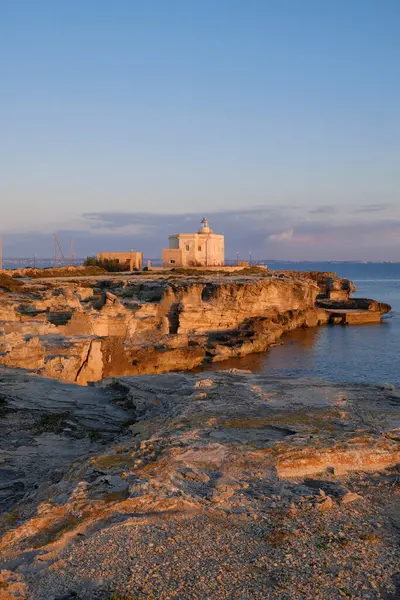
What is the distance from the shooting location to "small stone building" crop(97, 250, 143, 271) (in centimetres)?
7350

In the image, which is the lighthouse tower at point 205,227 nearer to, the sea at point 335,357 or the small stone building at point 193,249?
the small stone building at point 193,249

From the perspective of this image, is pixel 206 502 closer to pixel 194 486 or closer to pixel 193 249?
pixel 194 486

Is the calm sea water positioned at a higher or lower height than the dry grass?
lower

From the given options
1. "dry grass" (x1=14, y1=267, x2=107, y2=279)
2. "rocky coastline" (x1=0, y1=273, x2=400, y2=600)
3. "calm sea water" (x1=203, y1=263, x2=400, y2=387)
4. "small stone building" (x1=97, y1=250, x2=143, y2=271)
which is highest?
"small stone building" (x1=97, y1=250, x2=143, y2=271)

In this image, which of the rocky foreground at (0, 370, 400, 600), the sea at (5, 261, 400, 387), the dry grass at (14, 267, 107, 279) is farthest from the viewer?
the dry grass at (14, 267, 107, 279)

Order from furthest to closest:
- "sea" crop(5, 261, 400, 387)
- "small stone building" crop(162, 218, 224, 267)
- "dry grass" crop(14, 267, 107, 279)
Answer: "small stone building" crop(162, 218, 224, 267), "dry grass" crop(14, 267, 107, 279), "sea" crop(5, 261, 400, 387)

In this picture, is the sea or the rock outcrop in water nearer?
the rock outcrop in water

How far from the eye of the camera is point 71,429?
37.1 feet

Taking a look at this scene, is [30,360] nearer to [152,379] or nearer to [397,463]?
[152,379]

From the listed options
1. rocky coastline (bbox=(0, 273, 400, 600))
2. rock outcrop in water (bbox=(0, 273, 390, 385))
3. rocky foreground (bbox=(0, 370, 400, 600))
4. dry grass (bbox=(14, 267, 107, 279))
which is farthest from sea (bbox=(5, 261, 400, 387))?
dry grass (bbox=(14, 267, 107, 279))

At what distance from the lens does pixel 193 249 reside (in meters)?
71.0

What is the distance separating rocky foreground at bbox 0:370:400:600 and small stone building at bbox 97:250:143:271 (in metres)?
62.0

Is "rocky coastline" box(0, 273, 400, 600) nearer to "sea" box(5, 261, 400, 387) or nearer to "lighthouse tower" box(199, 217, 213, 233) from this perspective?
"sea" box(5, 261, 400, 387)

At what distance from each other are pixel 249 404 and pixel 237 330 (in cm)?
2477
